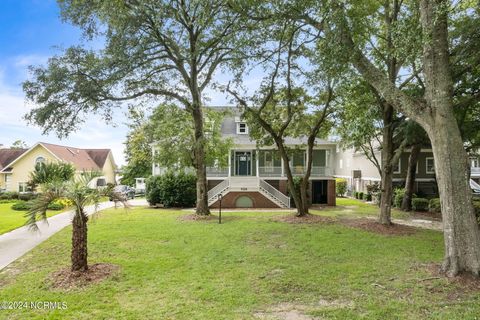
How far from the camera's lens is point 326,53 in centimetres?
884

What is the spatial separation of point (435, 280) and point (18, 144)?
65618 mm

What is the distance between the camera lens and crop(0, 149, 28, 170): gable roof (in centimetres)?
3720

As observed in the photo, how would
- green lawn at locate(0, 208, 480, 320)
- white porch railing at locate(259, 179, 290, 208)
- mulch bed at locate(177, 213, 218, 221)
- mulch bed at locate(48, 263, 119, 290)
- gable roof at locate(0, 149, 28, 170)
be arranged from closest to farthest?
green lawn at locate(0, 208, 480, 320), mulch bed at locate(48, 263, 119, 290), mulch bed at locate(177, 213, 218, 221), white porch railing at locate(259, 179, 290, 208), gable roof at locate(0, 149, 28, 170)

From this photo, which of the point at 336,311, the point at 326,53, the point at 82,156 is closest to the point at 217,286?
the point at 336,311

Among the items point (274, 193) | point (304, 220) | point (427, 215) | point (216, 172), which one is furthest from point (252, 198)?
point (427, 215)

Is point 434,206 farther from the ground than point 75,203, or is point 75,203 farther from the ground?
point 75,203

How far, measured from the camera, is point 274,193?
2350 centimetres

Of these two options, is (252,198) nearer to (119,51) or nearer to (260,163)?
(260,163)

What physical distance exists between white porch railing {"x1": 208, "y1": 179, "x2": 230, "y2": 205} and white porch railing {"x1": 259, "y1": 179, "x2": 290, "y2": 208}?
2580mm

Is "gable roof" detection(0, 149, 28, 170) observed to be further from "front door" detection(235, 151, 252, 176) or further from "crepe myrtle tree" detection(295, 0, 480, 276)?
"crepe myrtle tree" detection(295, 0, 480, 276)

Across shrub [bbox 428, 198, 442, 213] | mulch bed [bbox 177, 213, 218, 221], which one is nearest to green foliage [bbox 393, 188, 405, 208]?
shrub [bbox 428, 198, 442, 213]

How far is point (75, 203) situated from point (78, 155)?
3711 centimetres

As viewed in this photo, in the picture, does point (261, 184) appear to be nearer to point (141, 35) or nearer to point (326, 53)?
point (141, 35)

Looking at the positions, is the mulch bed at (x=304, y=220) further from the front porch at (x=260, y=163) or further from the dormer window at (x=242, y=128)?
the dormer window at (x=242, y=128)
